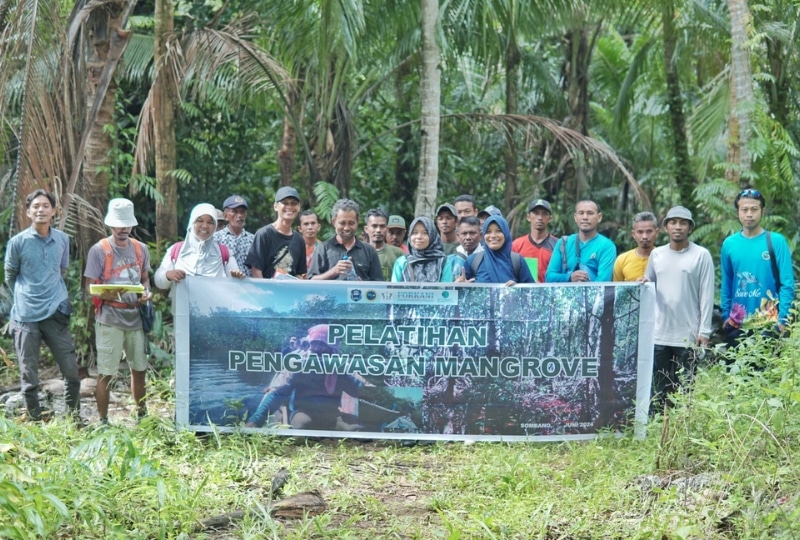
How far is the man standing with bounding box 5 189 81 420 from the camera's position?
6.55 metres

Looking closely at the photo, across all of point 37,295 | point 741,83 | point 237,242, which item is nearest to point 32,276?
point 37,295

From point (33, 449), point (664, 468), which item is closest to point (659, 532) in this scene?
point (664, 468)

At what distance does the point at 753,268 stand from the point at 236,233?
389cm

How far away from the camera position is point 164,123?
29.3 feet

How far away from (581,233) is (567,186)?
26.5 feet

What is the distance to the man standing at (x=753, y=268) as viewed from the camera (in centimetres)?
657

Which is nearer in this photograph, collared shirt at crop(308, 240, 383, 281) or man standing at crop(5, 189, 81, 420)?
man standing at crop(5, 189, 81, 420)

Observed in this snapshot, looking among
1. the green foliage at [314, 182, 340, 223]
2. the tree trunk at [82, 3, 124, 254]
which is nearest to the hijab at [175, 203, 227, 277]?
the tree trunk at [82, 3, 124, 254]

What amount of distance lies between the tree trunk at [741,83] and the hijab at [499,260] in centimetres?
337

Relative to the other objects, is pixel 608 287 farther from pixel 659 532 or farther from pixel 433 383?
pixel 659 532

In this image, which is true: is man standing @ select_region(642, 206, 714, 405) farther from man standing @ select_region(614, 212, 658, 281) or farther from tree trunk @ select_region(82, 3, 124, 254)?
tree trunk @ select_region(82, 3, 124, 254)

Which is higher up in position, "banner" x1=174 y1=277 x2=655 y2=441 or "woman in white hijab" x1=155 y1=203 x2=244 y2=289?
"woman in white hijab" x1=155 y1=203 x2=244 y2=289

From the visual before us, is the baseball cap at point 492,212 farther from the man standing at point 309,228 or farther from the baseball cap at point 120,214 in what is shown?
the baseball cap at point 120,214

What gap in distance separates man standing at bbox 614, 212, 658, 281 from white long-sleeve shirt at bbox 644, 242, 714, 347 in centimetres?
30
